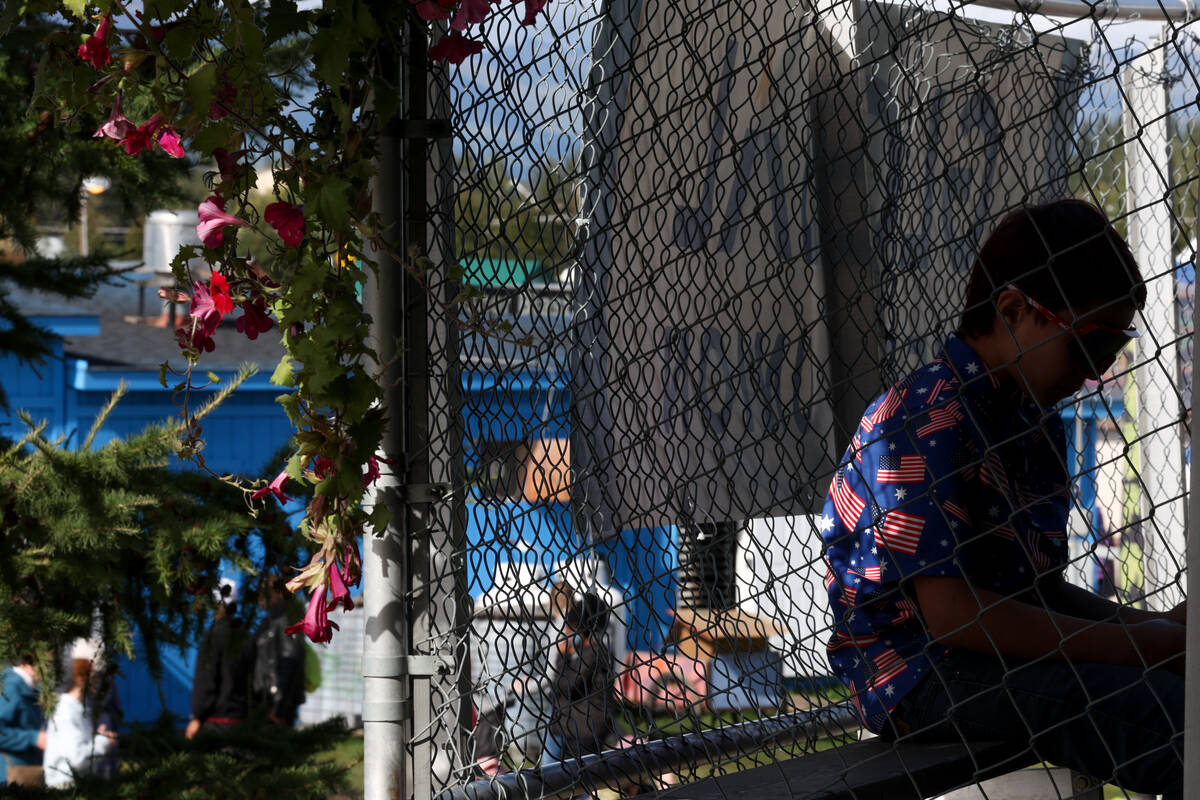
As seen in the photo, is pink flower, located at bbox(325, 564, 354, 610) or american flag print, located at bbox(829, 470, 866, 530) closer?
pink flower, located at bbox(325, 564, 354, 610)

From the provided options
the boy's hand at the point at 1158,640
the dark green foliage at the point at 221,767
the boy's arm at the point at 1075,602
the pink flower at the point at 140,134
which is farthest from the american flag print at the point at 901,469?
the dark green foliage at the point at 221,767

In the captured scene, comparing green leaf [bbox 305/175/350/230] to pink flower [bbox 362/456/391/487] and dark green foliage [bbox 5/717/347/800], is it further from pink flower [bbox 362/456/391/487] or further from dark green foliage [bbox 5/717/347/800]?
dark green foliage [bbox 5/717/347/800]

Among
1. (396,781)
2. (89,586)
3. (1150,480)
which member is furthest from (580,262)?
(1150,480)

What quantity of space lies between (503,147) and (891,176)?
1325 millimetres

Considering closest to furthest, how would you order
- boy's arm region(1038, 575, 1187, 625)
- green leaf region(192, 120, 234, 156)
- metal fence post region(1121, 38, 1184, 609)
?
green leaf region(192, 120, 234, 156) < boy's arm region(1038, 575, 1187, 625) < metal fence post region(1121, 38, 1184, 609)

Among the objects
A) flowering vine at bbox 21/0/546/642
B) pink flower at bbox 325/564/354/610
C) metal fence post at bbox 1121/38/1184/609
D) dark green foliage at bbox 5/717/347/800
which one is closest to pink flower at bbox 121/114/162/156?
flowering vine at bbox 21/0/546/642

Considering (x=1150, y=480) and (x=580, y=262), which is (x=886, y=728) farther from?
(x=1150, y=480)

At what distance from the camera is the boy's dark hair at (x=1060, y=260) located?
5.60 ft

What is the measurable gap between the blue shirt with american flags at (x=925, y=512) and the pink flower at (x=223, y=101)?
3.25 ft

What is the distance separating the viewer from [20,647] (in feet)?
11.8

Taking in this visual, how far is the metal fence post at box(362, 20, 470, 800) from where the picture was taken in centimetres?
197

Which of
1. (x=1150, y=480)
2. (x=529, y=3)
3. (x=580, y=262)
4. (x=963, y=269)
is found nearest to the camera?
(x=529, y=3)

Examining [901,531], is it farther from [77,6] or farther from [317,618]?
[77,6]

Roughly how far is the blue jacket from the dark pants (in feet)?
23.0
